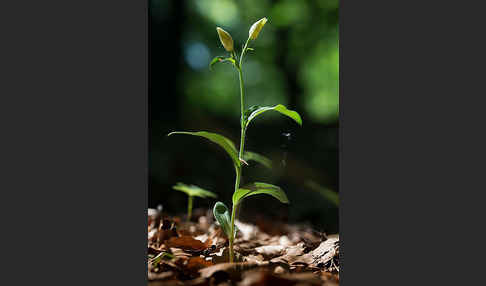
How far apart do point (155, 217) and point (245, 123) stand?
2.21ft

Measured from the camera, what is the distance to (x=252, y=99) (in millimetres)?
3016

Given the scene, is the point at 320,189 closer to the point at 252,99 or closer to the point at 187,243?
the point at 252,99

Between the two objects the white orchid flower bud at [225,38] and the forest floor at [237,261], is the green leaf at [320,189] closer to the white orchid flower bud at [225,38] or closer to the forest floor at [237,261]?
the forest floor at [237,261]

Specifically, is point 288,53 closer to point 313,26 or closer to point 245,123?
point 313,26

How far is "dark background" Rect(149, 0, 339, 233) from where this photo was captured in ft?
6.45

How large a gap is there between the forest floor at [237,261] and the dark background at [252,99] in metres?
0.46

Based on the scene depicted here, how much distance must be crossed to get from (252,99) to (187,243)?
7.16ft

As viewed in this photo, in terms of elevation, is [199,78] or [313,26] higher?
[313,26]

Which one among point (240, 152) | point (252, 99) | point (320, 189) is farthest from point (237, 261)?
point (252, 99)

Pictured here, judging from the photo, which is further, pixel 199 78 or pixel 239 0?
pixel 199 78

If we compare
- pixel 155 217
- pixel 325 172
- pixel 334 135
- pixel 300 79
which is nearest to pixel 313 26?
pixel 300 79

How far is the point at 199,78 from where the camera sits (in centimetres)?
262

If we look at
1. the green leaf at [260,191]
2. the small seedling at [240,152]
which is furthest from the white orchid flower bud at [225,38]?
the green leaf at [260,191]

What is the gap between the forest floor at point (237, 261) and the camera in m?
0.72
